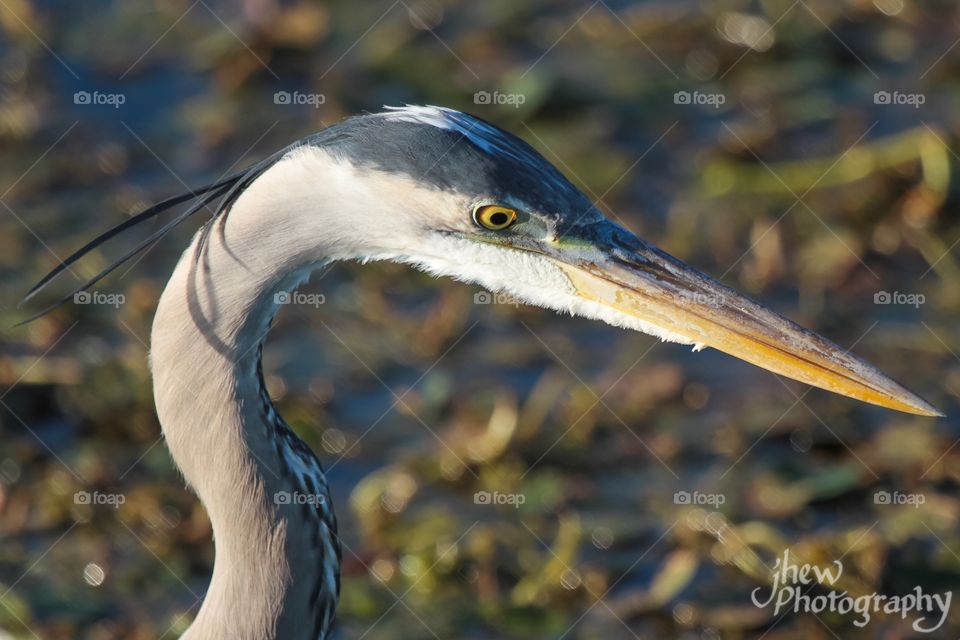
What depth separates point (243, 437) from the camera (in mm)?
2938

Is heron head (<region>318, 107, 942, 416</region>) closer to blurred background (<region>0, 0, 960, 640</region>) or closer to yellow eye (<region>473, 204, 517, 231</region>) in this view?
yellow eye (<region>473, 204, 517, 231</region>)

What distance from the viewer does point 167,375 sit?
2.86 metres

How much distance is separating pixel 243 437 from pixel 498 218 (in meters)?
0.71

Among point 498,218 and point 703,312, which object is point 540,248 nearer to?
point 498,218

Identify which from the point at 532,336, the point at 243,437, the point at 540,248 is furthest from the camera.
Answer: the point at 532,336

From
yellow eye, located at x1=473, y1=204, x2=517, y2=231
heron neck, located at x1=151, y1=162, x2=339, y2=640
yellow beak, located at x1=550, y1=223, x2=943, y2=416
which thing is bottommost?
heron neck, located at x1=151, y1=162, x2=339, y2=640

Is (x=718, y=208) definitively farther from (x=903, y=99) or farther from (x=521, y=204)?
(x=521, y=204)

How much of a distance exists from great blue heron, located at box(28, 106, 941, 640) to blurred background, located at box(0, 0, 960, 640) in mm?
1270

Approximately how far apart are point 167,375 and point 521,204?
2.69 feet

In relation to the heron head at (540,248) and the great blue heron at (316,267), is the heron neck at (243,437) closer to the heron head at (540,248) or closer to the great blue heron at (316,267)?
the great blue heron at (316,267)

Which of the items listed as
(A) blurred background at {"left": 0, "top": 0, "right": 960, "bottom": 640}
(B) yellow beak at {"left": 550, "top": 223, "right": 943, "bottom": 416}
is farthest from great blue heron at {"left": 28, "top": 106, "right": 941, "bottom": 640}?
(A) blurred background at {"left": 0, "top": 0, "right": 960, "bottom": 640}

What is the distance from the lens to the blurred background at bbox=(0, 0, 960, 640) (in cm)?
438

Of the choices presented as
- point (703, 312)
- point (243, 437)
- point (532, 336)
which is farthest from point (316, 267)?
point (532, 336)

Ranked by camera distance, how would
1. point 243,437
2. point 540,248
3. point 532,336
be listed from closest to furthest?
point 243,437, point 540,248, point 532,336
